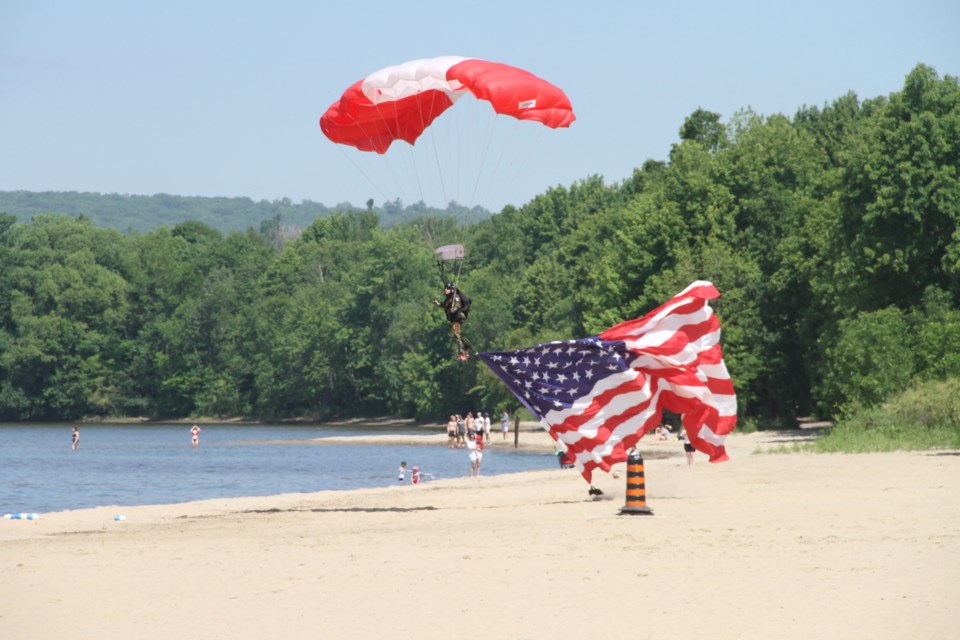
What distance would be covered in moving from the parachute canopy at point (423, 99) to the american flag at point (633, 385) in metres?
3.90

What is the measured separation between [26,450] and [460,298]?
50584 millimetres

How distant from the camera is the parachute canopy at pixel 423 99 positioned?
2098 cm

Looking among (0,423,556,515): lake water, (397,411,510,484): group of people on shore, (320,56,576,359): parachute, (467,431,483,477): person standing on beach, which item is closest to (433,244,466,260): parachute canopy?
(320,56,576,359): parachute

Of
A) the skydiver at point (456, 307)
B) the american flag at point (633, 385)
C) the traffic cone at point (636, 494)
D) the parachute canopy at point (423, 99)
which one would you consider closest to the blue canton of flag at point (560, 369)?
the american flag at point (633, 385)

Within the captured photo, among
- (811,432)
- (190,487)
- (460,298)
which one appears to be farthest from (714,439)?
(811,432)

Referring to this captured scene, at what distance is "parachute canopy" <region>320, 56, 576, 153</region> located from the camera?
21.0 m

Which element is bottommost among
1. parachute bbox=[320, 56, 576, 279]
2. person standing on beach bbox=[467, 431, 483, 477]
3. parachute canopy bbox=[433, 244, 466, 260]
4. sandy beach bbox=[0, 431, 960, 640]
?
sandy beach bbox=[0, 431, 960, 640]

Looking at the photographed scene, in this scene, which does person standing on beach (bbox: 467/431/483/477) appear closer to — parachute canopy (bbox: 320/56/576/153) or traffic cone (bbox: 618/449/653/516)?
parachute canopy (bbox: 320/56/576/153)

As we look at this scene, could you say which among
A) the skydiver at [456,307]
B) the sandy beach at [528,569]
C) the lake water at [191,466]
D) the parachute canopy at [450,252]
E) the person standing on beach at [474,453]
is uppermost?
the parachute canopy at [450,252]

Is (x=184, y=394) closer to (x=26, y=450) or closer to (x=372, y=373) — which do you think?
(x=372, y=373)

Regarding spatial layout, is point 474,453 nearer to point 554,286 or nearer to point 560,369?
point 560,369

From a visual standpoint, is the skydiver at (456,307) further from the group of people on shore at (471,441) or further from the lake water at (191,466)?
the lake water at (191,466)

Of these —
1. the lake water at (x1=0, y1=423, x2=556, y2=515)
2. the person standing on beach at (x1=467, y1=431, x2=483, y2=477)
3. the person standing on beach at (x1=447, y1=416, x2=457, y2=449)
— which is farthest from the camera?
the person standing on beach at (x1=447, y1=416, x2=457, y2=449)

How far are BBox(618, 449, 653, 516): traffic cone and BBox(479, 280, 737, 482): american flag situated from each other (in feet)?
5.70
